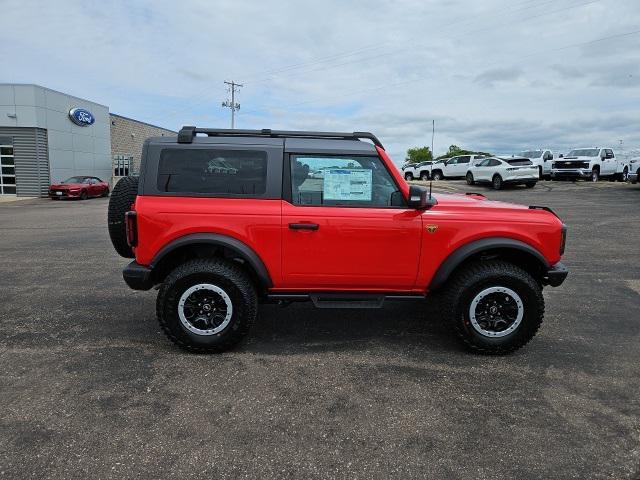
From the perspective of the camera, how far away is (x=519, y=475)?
8.34 ft

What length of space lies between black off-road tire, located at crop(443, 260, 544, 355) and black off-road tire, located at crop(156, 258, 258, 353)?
69.9 inches

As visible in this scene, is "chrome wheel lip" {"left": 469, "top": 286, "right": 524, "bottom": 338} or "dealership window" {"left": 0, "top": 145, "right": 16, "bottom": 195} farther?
"dealership window" {"left": 0, "top": 145, "right": 16, "bottom": 195}

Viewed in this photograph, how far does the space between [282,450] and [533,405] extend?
182cm

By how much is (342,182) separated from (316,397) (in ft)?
5.94

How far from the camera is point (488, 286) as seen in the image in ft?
13.2

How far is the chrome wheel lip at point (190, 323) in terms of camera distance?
3963 mm

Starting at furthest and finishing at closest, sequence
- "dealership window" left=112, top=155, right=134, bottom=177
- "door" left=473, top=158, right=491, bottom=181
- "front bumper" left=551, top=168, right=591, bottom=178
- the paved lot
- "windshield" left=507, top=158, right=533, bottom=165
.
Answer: "dealership window" left=112, top=155, right=134, bottom=177 < "front bumper" left=551, top=168, right=591, bottom=178 < "door" left=473, top=158, right=491, bottom=181 < "windshield" left=507, top=158, right=533, bottom=165 < the paved lot

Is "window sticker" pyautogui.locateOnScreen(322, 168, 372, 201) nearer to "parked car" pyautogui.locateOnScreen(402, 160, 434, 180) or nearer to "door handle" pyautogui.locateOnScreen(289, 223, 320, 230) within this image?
"door handle" pyautogui.locateOnScreen(289, 223, 320, 230)

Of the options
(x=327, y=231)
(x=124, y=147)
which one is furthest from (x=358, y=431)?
(x=124, y=147)

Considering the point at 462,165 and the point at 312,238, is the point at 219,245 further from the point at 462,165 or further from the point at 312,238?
the point at 462,165

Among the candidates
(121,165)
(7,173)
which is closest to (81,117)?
(7,173)

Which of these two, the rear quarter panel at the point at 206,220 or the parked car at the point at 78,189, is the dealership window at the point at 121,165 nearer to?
the parked car at the point at 78,189

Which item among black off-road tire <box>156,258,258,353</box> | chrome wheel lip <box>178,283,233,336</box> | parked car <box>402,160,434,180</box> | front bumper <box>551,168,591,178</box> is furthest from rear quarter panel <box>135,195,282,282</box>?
parked car <box>402,160,434,180</box>

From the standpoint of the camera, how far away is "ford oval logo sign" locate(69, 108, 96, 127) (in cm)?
2847
